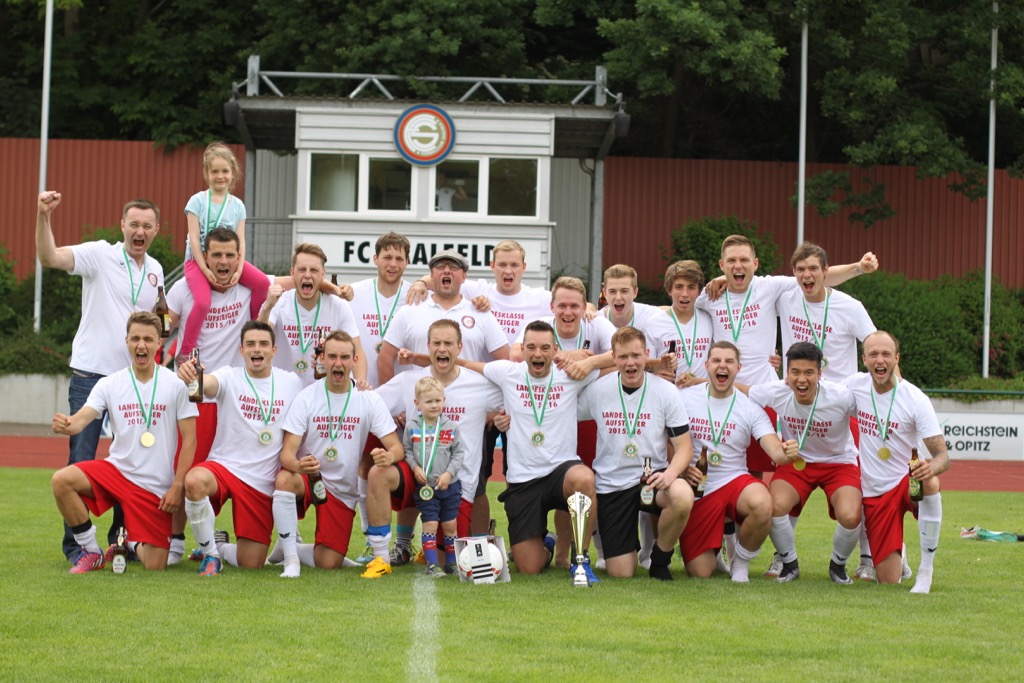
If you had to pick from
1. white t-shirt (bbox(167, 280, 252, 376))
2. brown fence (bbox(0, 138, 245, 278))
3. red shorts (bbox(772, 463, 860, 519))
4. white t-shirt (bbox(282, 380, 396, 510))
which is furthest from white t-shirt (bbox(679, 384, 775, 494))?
brown fence (bbox(0, 138, 245, 278))

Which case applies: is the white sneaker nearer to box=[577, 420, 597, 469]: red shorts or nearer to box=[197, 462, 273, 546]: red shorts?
box=[577, 420, 597, 469]: red shorts

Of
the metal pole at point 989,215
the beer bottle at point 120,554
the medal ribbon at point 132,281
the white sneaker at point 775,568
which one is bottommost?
the white sneaker at point 775,568

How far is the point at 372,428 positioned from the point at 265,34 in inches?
908

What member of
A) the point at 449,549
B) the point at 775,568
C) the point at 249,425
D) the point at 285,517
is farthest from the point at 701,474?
the point at 249,425

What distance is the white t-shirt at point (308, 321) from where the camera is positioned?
941 cm

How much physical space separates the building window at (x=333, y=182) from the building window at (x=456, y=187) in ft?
4.96

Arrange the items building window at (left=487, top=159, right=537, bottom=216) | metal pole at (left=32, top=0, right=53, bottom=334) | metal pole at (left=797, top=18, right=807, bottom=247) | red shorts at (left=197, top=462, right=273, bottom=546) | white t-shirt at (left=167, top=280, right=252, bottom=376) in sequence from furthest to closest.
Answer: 1. metal pole at (left=797, top=18, right=807, bottom=247)
2. metal pole at (left=32, top=0, right=53, bottom=334)
3. building window at (left=487, top=159, right=537, bottom=216)
4. white t-shirt at (left=167, top=280, right=252, bottom=376)
5. red shorts at (left=197, top=462, right=273, bottom=546)

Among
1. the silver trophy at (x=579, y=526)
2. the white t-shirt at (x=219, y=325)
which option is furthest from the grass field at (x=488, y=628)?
the white t-shirt at (x=219, y=325)

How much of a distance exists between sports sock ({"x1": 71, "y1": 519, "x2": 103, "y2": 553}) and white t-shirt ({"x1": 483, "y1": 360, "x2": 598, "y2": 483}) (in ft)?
9.22

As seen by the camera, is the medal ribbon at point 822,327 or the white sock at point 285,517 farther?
the medal ribbon at point 822,327

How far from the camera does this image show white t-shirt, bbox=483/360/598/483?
905cm

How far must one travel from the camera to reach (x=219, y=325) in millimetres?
9297

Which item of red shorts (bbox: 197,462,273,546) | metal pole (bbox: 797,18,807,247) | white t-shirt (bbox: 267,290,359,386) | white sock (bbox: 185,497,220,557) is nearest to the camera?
white sock (bbox: 185,497,220,557)

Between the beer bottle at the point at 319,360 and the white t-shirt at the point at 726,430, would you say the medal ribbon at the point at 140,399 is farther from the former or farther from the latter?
the white t-shirt at the point at 726,430
